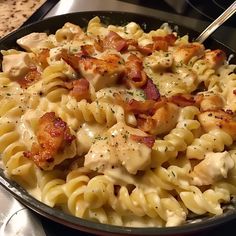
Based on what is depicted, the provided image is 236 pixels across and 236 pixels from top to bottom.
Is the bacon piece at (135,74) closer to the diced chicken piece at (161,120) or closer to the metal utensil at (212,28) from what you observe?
the diced chicken piece at (161,120)

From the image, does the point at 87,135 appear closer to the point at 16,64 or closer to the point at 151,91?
Answer: the point at 151,91

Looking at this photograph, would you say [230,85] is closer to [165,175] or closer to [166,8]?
[165,175]

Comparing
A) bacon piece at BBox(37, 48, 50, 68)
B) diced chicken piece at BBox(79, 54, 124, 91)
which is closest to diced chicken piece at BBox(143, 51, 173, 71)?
diced chicken piece at BBox(79, 54, 124, 91)

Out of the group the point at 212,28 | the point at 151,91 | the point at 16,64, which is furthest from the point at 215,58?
the point at 16,64

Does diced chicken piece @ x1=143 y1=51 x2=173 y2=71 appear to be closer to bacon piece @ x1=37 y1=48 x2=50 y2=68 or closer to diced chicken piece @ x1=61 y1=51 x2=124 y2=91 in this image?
diced chicken piece @ x1=61 y1=51 x2=124 y2=91

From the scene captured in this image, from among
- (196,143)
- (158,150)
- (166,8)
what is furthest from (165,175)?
(166,8)
